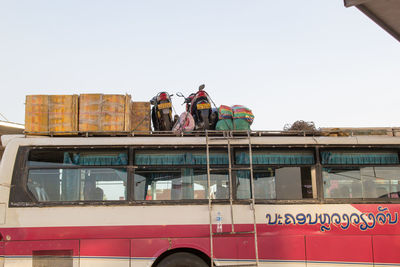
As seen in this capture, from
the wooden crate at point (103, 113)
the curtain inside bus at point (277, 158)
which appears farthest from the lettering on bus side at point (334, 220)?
the wooden crate at point (103, 113)

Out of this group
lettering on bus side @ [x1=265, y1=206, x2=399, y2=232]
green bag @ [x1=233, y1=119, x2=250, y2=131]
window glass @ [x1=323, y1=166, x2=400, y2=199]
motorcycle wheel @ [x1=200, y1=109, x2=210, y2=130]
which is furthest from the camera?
motorcycle wheel @ [x1=200, y1=109, x2=210, y2=130]

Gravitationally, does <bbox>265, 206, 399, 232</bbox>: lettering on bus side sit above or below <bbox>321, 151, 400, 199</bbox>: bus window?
below

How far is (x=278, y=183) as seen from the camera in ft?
23.6

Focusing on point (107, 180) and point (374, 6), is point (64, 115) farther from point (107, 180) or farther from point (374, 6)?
point (374, 6)

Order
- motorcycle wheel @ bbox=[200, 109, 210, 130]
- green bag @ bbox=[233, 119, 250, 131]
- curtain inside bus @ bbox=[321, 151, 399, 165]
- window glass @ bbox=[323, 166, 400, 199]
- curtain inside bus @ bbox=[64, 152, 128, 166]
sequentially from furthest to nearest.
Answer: motorcycle wheel @ bbox=[200, 109, 210, 130], green bag @ bbox=[233, 119, 250, 131], curtain inside bus @ bbox=[321, 151, 399, 165], window glass @ bbox=[323, 166, 400, 199], curtain inside bus @ bbox=[64, 152, 128, 166]

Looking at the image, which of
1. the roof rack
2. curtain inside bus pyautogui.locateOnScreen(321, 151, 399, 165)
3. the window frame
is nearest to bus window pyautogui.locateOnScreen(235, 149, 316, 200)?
the window frame

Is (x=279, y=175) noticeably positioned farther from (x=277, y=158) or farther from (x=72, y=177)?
(x=72, y=177)

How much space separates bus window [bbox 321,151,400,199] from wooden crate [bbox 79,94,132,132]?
4046mm

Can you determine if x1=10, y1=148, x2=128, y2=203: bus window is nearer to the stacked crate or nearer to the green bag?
the stacked crate

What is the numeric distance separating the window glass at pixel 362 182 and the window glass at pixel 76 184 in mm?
3853

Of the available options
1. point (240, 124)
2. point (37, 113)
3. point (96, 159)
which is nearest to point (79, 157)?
point (96, 159)

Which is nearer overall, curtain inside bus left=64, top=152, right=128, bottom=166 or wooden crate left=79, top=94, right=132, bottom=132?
curtain inside bus left=64, top=152, right=128, bottom=166

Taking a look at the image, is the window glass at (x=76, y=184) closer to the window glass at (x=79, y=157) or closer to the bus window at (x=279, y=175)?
the window glass at (x=79, y=157)

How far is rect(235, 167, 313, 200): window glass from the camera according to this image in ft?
23.4
